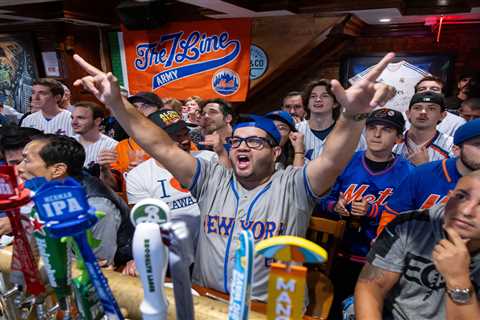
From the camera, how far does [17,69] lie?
6.74 m

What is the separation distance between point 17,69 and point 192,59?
3384 mm

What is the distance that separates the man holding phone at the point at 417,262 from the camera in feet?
3.25

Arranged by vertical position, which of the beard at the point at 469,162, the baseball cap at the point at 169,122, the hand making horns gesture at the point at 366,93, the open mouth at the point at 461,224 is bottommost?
the beard at the point at 469,162

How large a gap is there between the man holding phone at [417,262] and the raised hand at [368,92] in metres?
0.31

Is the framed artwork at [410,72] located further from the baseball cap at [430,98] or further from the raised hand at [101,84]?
the raised hand at [101,84]

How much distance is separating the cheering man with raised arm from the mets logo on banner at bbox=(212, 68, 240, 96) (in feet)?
12.1

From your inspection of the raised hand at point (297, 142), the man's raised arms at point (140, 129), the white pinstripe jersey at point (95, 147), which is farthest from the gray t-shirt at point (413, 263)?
the white pinstripe jersey at point (95, 147)

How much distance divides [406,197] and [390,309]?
0.73 metres

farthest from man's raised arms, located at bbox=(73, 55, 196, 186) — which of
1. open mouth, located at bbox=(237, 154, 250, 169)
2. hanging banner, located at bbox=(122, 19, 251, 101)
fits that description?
hanging banner, located at bbox=(122, 19, 251, 101)

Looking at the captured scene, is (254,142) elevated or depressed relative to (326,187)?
Result: elevated

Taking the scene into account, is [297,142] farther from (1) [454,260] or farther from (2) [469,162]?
(1) [454,260]

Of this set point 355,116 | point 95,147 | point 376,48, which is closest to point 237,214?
point 355,116

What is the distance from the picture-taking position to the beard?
1642 mm

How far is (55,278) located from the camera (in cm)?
66
